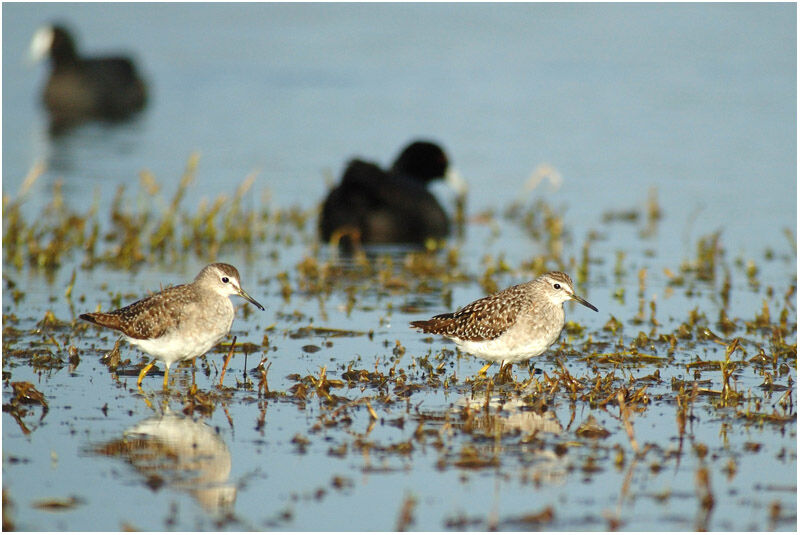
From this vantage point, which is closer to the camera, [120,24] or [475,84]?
[475,84]

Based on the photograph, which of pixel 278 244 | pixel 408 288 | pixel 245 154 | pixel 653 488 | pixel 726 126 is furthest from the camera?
pixel 726 126

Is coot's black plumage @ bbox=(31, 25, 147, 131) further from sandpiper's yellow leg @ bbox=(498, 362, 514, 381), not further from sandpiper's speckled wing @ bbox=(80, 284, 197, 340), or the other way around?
sandpiper's yellow leg @ bbox=(498, 362, 514, 381)

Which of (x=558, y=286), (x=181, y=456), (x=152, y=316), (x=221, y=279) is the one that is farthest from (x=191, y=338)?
(x=558, y=286)

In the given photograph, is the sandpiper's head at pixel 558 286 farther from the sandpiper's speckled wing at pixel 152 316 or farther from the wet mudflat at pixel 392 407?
the sandpiper's speckled wing at pixel 152 316

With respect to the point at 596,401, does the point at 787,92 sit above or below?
above

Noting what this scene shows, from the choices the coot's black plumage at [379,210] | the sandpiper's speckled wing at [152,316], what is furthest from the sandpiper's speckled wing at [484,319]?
the coot's black plumage at [379,210]

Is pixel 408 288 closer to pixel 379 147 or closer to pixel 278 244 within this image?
pixel 278 244

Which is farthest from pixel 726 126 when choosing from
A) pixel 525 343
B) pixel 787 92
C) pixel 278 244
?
pixel 525 343

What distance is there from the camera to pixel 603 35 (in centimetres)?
3831

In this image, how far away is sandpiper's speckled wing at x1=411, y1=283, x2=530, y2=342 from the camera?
9688 mm

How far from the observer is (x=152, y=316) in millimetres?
9398

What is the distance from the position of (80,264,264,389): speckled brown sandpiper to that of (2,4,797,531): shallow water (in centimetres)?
36

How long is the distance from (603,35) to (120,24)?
15099mm

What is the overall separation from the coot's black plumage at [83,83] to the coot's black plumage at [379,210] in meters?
12.3
